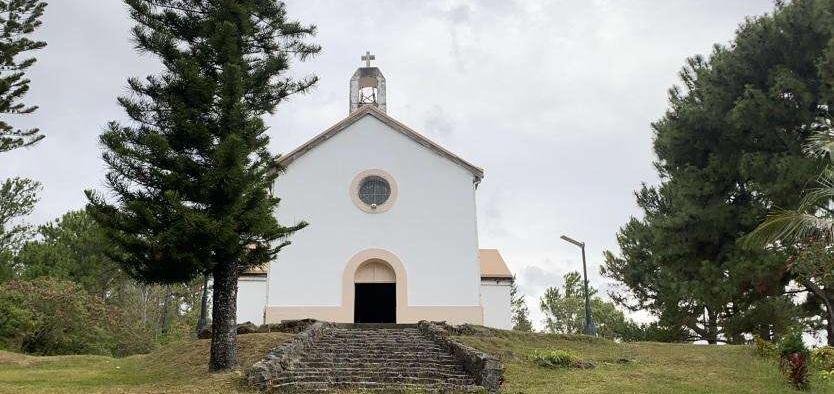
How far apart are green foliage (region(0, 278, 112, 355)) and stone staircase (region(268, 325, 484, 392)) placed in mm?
15579

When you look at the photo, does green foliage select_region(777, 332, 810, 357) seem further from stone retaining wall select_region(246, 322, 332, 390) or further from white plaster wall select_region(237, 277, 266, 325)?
white plaster wall select_region(237, 277, 266, 325)

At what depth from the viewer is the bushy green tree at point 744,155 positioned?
17906 mm

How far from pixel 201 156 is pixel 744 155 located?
51.1 ft

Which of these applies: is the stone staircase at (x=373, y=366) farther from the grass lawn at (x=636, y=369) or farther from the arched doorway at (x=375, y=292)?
the arched doorway at (x=375, y=292)

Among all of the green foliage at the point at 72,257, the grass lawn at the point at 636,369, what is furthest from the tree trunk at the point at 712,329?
the green foliage at the point at 72,257

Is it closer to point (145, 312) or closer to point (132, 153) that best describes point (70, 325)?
point (145, 312)

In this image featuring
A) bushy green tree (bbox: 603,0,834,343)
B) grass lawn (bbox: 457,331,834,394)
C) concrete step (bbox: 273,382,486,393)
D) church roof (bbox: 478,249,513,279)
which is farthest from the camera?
church roof (bbox: 478,249,513,279)

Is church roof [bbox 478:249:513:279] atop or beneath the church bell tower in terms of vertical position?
beneath

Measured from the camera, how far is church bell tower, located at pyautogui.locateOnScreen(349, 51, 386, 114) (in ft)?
85.3

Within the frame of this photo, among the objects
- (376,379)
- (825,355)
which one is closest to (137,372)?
(376,379)

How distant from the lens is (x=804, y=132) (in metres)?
18.6

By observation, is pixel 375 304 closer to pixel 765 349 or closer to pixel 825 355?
pixel 765 349

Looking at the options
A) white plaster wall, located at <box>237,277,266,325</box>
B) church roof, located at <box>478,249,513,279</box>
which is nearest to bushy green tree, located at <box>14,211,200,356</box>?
white plaster wall, located at <box>237,277,266,325</box>

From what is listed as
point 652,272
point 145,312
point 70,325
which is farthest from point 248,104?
point 145,312
